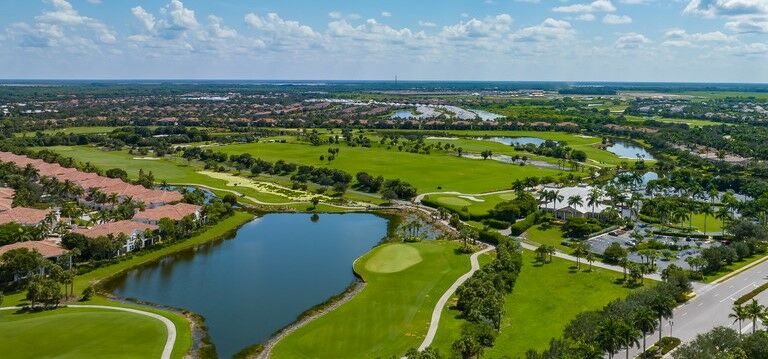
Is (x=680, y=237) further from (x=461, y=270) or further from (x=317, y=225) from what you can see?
(x=317, y=225)

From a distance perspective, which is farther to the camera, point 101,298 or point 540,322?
point 101,298

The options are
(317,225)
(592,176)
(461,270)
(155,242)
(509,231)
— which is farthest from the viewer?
(592,176)

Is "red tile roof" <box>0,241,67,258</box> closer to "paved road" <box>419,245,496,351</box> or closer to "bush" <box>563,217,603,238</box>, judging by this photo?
"paved road" <box>419,245,496,351</box>

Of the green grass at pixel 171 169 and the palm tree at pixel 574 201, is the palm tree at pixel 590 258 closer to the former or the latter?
the palm tree at pixel 574 201

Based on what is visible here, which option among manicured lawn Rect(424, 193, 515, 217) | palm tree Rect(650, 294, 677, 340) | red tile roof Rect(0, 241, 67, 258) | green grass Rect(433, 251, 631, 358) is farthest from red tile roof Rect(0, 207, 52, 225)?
palm tree Rect(650, 294, 677, 340)

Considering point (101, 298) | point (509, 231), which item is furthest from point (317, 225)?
point (101, 298)

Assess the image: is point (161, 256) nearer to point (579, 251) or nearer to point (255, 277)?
point (255, 277)

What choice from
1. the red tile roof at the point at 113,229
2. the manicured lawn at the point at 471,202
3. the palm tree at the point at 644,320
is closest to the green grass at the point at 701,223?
the manicured lawn at the point at 471,202
